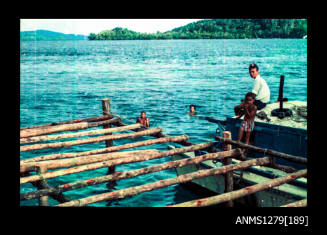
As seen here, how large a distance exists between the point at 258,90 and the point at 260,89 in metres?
0.06

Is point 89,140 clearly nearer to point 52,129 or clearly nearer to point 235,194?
point 52,129

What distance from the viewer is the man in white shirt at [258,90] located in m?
9.52

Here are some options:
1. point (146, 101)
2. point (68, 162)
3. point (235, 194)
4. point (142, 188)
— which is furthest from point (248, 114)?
point (146, 101)

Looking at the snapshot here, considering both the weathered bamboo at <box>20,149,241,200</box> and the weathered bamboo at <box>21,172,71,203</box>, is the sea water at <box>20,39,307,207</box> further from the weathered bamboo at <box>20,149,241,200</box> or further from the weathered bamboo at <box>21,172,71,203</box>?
Result: the weathered bamboo at <box>21,172,71,203</box>

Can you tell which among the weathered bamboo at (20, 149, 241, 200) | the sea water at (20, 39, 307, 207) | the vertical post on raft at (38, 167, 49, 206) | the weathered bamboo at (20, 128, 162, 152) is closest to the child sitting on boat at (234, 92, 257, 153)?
the weathered bamboo at (20, 149, 241, 200)

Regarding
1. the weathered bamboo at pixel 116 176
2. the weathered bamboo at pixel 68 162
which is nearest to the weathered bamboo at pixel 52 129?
the weathered bamboo at pixel 68 162

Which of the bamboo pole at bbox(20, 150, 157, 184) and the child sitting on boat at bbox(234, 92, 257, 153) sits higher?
the child sitting on boat at bbox(234, 92, 257, 153)

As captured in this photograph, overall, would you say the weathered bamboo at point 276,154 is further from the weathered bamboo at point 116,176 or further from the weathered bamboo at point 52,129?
the weathered bamboo at point 52,129

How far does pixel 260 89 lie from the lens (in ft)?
31.8

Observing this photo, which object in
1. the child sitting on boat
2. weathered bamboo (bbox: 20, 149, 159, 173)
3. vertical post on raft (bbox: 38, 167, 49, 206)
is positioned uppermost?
the child sitting on boat

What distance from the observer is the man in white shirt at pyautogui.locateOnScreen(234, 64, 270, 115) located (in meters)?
9.52

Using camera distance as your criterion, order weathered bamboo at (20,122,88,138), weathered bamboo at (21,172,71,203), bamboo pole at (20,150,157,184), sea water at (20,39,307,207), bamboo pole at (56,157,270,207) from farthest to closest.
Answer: sea water at (20,39,307,207)
weathered bamboo at (20,122,88,138)
bamboo pole at (20,150,157,184)
weathered bamboo at (21,172,71,203)
bamboo pole at (56,157,270,207)
